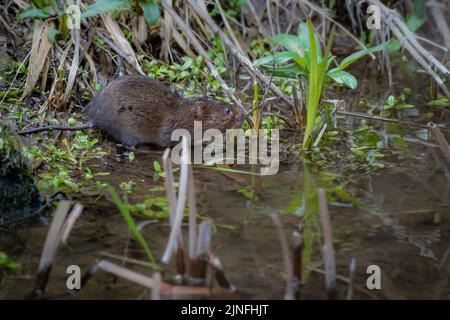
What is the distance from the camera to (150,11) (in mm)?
5895

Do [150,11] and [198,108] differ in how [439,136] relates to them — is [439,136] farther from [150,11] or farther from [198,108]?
[150,11]

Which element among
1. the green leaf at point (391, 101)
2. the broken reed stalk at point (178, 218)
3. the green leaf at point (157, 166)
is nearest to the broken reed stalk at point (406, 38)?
the green leaf at point (391, 101)

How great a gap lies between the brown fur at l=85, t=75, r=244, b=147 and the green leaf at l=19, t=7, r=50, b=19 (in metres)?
0.96

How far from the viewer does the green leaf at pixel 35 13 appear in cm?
568

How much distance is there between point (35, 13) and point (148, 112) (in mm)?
1277

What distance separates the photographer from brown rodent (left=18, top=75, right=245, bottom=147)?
5203mm

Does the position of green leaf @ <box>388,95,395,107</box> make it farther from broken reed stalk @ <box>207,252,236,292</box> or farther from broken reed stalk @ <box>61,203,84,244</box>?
broken reed stalk @ <box>61,203,84,244</box>

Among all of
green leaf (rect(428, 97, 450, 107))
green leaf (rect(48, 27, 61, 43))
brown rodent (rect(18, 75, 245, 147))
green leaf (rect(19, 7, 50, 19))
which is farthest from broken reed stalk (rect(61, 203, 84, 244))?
green leaf (rect(428, 97, 450, 107))

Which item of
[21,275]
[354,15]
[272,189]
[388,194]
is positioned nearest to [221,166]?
[272,189]

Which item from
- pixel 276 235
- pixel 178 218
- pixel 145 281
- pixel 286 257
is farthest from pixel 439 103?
pixel 145 281

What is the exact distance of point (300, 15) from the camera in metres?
7.41

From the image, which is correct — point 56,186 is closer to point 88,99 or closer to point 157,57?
point 88,99

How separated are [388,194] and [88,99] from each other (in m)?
2.54

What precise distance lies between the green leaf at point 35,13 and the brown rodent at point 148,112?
92 cm
